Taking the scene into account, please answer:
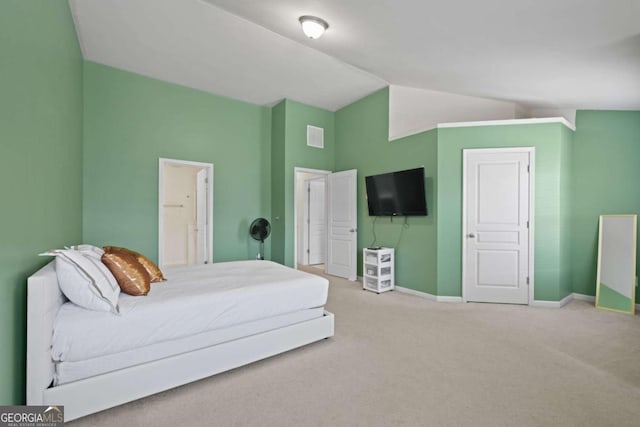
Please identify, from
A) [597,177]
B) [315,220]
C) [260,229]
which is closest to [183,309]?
[260,229]

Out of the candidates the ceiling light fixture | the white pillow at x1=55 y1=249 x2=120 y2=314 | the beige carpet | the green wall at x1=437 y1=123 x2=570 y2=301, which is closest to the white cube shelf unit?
the green wall at x1=437 y1=123 x2=570 y2=301

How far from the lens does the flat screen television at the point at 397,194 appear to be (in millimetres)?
4047

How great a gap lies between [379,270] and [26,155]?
12.7ft

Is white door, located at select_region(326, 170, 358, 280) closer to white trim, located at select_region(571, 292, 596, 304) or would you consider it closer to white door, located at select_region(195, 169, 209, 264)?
white door, located at select_region(195, 169, 209, 264)

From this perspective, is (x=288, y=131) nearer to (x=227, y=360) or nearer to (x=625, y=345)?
(x=227, y=360)

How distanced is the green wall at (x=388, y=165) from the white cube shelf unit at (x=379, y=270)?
0.40ft

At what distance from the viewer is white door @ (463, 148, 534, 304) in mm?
3680

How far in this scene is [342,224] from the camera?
538 cm

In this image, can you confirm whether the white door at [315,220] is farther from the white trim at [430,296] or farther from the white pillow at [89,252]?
the white pillow at [89,252]

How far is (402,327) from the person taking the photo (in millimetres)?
2982

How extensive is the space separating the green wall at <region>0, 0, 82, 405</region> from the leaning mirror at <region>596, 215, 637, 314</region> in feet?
18.5

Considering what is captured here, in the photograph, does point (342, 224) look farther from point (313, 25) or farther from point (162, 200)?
point (313, 25)

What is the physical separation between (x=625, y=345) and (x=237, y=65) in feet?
17.1

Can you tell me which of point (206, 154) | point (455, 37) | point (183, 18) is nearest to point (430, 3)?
point (455, 37)
